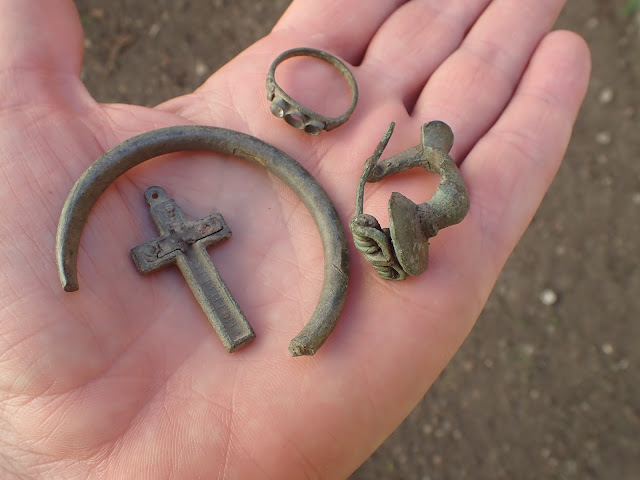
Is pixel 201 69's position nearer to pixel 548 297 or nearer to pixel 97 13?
pixel 97 13

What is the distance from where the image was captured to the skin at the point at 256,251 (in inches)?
101

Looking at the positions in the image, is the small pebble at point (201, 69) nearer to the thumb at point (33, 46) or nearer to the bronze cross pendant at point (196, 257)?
the thumb at point (33, 46)

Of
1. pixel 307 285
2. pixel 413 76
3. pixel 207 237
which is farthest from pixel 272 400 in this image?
pixel 413 76

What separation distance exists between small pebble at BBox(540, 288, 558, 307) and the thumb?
3.50 meters

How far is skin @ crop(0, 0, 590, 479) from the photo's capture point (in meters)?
2.58

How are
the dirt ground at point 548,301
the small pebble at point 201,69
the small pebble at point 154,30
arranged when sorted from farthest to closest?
the small pebble at point 154,30 → the small pebble at point 201,69 → the dirt ground at point 548,301

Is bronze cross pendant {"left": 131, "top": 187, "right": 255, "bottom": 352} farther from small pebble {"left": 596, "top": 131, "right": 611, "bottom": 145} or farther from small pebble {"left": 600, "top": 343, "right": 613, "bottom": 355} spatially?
small pebble {"left": 596, "top": 131, "right": 611, "bottom": 145}

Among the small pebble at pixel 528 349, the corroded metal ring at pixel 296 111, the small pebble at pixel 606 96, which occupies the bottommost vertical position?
the small pebble at pixel 528 349

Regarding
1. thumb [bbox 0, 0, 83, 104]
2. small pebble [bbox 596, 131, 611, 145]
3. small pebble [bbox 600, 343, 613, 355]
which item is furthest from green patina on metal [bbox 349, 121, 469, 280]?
A: small pebble [bbox 596, 131, 611, 145]

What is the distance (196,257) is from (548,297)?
9.30 feet

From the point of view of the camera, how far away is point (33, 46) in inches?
119

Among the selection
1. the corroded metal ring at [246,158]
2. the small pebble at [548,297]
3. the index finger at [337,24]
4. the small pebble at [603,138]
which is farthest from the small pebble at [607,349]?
the index finger at [337,24]

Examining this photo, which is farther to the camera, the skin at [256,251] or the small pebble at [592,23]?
the small pebble at [592,23]

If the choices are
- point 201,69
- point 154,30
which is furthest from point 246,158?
point 154,30
